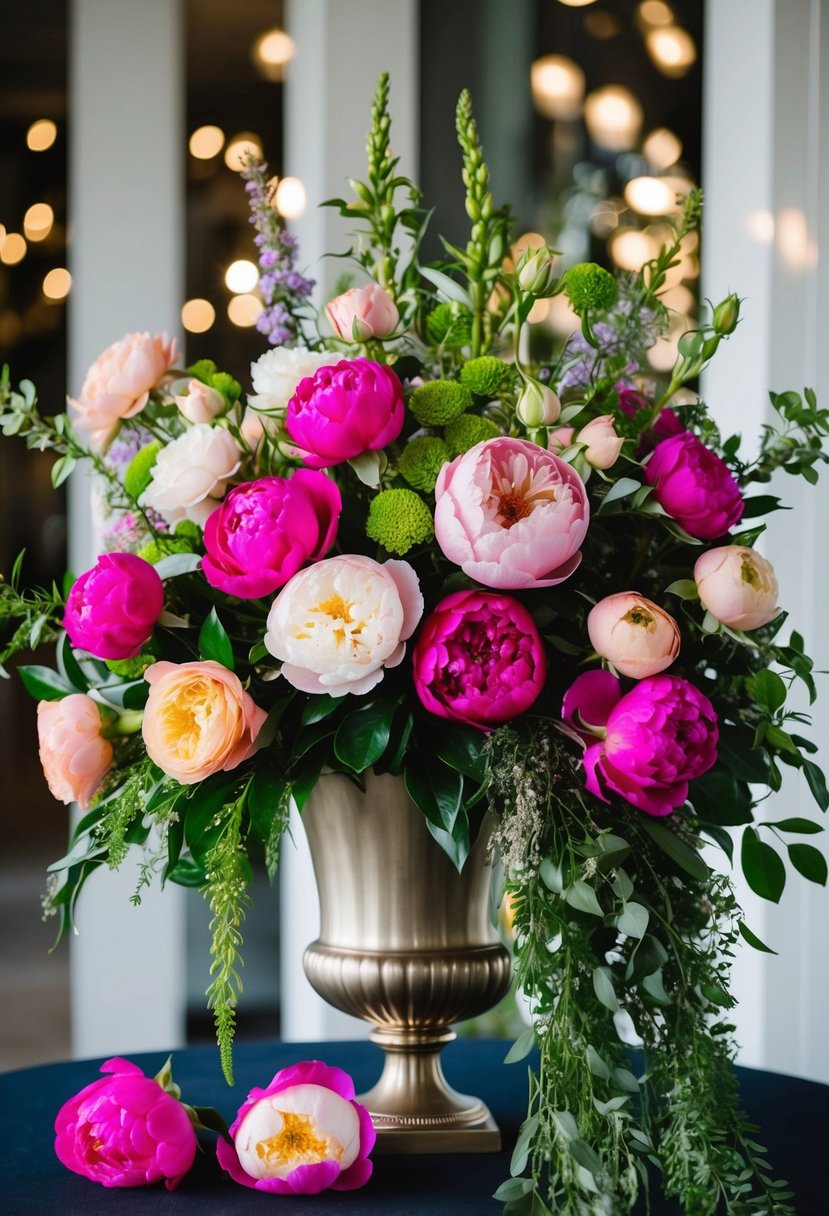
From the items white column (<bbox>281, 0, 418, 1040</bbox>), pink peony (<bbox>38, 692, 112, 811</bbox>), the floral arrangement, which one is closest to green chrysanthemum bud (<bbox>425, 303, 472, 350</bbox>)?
the floral arrangement

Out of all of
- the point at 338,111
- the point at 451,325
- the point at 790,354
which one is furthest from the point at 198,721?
the point at 338,111

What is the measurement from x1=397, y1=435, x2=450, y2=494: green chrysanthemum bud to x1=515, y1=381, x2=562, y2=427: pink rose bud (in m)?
0.06

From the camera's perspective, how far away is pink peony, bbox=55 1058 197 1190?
89 cm

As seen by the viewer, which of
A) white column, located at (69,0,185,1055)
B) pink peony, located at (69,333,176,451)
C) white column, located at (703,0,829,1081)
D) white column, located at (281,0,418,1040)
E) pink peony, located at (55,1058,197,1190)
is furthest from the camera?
white column, located at (69,0,185,1055)

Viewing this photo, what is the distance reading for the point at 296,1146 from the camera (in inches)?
34.2

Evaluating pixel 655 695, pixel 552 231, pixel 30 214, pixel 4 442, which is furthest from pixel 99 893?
pixel 655 695

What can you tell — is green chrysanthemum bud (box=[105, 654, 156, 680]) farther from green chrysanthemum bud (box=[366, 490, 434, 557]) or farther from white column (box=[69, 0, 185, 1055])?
white column (box=[69, 0, 185, 1055])

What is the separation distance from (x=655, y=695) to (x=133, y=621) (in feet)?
1.09

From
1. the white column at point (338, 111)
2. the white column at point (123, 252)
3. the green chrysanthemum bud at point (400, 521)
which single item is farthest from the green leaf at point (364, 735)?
the white column at point (123, 252)

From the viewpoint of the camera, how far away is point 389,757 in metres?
0.88

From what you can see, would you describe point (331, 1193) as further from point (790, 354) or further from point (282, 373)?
point (790, 354)

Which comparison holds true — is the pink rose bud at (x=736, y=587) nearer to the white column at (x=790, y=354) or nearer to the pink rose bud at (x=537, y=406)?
the pink rose bud at (x=537, y=406)

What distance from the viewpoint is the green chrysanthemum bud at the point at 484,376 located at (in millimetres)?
930

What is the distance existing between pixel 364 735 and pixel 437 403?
234 millimetres
